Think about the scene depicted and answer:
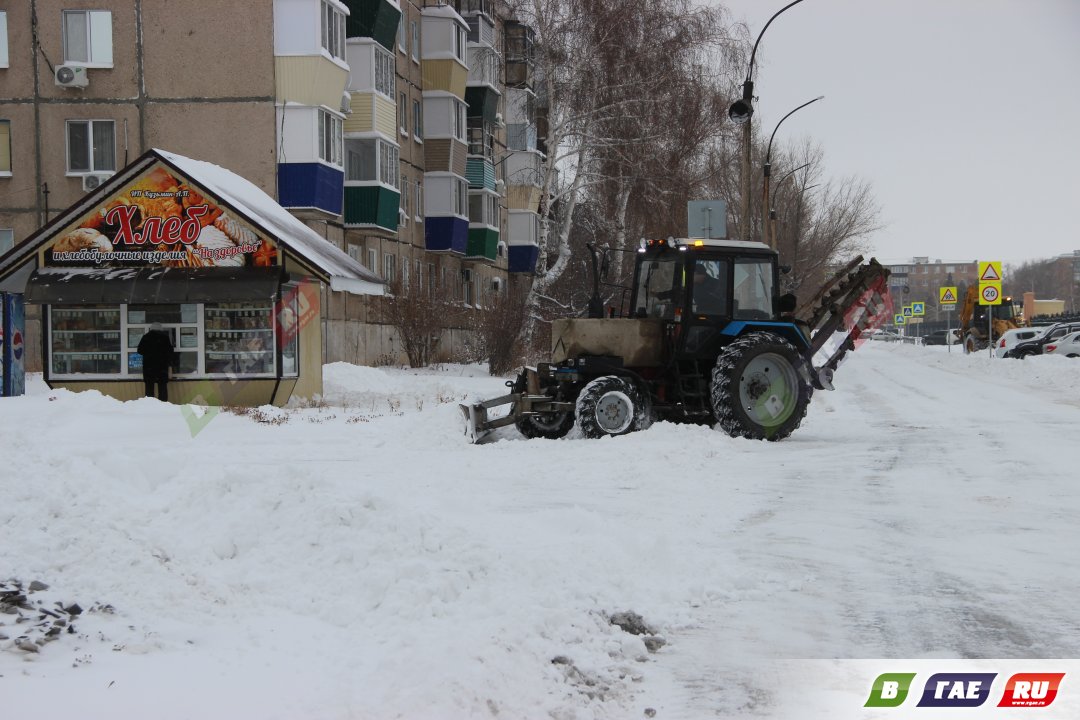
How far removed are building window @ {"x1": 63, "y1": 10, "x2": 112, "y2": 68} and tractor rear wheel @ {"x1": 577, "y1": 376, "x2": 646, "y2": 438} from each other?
72.8 feet

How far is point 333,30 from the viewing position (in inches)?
1314

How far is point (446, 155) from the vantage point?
145 ft

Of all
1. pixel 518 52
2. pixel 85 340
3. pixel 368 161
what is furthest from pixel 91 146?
pixel 518 52

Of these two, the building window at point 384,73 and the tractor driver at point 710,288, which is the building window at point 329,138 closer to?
the building window at point 384,73

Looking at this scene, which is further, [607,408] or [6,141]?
[6,141]

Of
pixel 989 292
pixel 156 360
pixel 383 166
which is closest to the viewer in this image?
pixel 156 360

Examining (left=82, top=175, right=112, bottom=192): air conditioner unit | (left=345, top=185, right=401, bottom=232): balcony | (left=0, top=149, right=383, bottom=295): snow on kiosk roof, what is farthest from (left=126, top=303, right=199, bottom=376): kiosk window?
(left=345, top=185, right=401, bottom=232): balcony

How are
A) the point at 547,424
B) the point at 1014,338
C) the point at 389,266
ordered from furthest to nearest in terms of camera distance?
the point at 1014,338 → the point at 389,266 → the point at 547,424

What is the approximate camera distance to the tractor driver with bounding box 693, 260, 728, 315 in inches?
632

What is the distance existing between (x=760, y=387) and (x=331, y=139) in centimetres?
1977

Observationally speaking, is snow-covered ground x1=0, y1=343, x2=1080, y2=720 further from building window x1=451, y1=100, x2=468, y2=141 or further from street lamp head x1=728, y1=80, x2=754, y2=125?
building window x1=451, y1=100, x2=468, y2=141

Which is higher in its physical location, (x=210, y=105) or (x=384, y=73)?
(x=384, y=73)

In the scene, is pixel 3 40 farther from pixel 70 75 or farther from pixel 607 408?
pixel 607 408

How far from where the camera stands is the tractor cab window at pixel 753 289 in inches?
642
